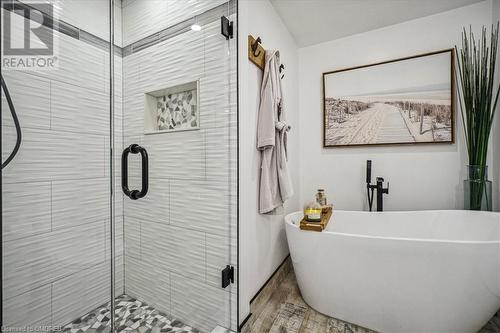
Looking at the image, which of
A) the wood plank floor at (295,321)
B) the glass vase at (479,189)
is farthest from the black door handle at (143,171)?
the glass vase at (479,189)

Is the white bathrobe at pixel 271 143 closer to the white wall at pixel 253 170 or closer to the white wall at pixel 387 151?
the white wall at pixel 253 170

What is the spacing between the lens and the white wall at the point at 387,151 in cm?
198

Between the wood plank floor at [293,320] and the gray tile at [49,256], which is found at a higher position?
the gray tile at [49,256]

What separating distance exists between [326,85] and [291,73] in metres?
0.42

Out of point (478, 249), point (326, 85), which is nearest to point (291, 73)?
point (326, 85)

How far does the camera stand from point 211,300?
1.34 meters

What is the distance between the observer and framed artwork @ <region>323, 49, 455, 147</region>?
200 cm

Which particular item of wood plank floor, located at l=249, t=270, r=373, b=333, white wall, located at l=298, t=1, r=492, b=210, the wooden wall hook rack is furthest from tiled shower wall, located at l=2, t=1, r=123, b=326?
A: white wall, located at l=298, t=1, r=492, b=210

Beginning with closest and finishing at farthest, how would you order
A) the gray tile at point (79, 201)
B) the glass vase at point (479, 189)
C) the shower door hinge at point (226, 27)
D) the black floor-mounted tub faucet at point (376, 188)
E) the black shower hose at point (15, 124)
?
1. the black shower hose at point (15, 124)
2. the gray tile at point (79, 201)
3. the shower door hinge at point (226, 27)
4. the glass vase at point (479, 189)
5. the black floor-mounted tub faucet at point (376, 188)

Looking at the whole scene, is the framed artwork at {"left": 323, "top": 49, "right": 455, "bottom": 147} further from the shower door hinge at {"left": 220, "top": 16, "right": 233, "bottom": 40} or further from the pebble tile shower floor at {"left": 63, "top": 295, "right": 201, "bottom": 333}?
the pebble tile shower floor at {"left": 63, "top": 295, "right": 201, "bottom": 333}

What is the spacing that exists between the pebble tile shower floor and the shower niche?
788mm

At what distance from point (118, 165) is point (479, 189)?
2509 millimetres

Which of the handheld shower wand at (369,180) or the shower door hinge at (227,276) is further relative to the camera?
the handheld shower wand at (369,180)

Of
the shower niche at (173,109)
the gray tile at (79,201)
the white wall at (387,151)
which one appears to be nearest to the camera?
the gray tile at (79,201)
